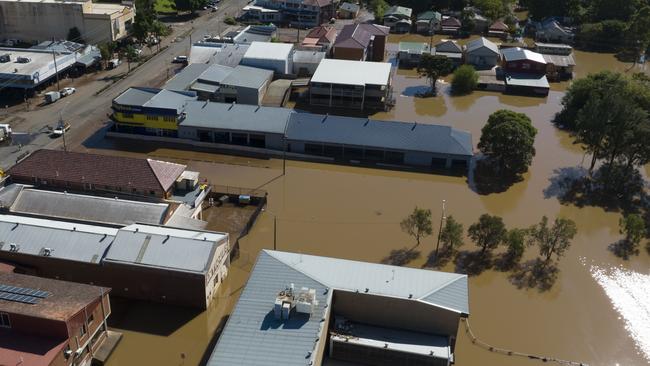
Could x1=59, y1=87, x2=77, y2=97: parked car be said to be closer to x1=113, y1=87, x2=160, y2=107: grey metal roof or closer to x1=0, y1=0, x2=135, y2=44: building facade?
x1=113, y1=87, x2=160, y2=107: grey metal roof

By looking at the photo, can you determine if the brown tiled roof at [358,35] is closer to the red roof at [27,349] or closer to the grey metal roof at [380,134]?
the grey metal roof at [380,134]

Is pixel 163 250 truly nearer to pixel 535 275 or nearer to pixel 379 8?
pixel 535 275

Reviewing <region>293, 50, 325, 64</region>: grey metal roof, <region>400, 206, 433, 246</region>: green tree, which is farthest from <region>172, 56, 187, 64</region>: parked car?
<region>400, 206, 433, 246</region>: green tree

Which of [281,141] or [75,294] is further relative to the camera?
[281,141]

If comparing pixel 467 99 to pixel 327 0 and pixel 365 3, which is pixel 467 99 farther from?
pixel 365 3

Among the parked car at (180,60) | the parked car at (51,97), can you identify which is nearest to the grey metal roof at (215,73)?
the parked car at (180,60)

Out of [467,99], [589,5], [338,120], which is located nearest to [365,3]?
[589,5]

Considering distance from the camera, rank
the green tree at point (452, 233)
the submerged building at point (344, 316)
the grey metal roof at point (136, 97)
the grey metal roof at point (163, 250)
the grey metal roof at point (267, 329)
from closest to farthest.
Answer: the grey metal roof at point (267, 329) < the submerged building at point (344, 316) < the grey metal roof at point (163, 250) < the green tree at point (452, 233) < the grey metal roof at point (136, 97)
